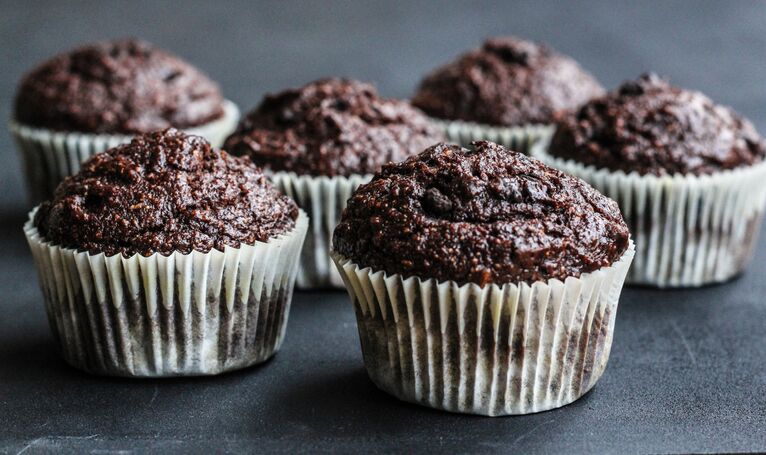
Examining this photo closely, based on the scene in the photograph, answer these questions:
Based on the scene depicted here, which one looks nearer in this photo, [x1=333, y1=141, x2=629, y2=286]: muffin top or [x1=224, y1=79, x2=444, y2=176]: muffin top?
[x1=333, y1=141, x2=629, y2=286]: muffin top

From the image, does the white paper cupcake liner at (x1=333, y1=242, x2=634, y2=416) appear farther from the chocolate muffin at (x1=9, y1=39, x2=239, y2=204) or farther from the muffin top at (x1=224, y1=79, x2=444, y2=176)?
the chocolate muffin at (x1=9, y1=39, x2=239, y2=204)

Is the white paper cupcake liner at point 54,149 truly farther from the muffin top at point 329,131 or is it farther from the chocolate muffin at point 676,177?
the chocolate muffin at point 676,177

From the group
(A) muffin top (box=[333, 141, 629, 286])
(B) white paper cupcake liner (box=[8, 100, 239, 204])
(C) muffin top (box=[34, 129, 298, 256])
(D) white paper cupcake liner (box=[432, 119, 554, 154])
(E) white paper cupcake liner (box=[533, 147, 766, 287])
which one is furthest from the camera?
(D) white paper cupcake liner (box=[432, 119, 554, 154])

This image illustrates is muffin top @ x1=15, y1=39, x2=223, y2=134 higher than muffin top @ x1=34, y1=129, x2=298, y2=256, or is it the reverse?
muffin top @ x1=34, y1=129, x2=298, y2=256

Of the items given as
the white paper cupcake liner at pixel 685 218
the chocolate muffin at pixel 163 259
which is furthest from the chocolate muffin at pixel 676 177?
the chocolate muffin at pixel 163 259

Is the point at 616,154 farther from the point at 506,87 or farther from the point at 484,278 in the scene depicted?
the point at 484,278

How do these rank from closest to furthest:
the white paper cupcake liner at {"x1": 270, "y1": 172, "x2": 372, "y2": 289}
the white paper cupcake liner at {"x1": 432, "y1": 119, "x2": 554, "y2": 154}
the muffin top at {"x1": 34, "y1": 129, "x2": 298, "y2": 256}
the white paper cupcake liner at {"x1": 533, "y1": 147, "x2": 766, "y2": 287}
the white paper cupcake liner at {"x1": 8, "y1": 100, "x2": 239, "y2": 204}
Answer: the muffin top at {"x1": 34, "y1": 129, "x2": 298, "y2": 256}
the white paper cupcake liner at {"x1": 270, "y1": 172, "x2": 372, "y2": 289}
the white paper cupcake liner at {"x1": 533, "y1": 147, "x2": 766, "y2": 287}
the white paper cupcake liner at {"x1": 8, "y1": 100, "x2": 239, "y2": 204}
the white paper cupcake liner at {"x1": 432, "y1": 119, "x2": 554, "y2": 154}

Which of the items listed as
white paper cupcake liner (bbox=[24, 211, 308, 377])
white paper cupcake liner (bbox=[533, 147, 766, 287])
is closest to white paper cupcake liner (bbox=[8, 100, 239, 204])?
white paper cupcake liner (bbox=[24, 211, 308, 377])

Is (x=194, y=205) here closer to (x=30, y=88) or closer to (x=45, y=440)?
(x=45, y=440)
